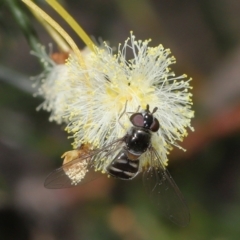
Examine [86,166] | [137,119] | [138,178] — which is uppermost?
[138,178]

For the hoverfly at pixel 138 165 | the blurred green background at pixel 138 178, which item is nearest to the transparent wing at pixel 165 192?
the hoverfly at pixel 138 165

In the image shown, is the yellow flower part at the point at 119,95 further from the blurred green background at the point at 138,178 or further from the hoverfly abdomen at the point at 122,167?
the blurred green background at the point at 138,178

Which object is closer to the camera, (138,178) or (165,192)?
(165,192)

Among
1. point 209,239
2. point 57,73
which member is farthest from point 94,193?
point 57,73

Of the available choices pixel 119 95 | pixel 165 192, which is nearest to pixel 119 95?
pixel 119 95

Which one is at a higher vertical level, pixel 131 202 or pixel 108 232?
pixel 131 202

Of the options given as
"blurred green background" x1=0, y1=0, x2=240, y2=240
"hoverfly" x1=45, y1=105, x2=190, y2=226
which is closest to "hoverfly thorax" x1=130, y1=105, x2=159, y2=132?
"hoverfly" x1=45, y1=105, x2=190, y2=226

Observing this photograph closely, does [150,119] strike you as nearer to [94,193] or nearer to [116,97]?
[116,97]

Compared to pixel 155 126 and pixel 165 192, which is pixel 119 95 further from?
pixel 165 192
